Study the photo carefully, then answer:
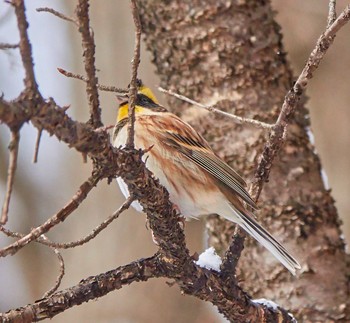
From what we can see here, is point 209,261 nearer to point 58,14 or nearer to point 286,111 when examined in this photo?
point 286,111

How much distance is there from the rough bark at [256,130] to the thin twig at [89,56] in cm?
191

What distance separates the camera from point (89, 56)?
1689 mm

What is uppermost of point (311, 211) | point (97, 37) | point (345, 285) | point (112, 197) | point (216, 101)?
point (97, 37)

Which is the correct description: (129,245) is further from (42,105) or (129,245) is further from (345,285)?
(42,105)

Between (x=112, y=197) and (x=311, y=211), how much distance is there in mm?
3386

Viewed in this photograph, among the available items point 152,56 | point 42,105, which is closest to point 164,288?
point 152,56

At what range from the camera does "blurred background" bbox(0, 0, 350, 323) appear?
6586 millimetres

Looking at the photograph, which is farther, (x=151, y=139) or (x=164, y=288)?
(x=164, y=288)

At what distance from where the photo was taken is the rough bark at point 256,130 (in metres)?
3.53

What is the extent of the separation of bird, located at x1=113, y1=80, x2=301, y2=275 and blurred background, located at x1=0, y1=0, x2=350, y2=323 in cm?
276

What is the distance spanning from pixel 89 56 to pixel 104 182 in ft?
16.8

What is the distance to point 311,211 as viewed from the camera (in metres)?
3.55

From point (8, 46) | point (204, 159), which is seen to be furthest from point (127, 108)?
point (8, 46)

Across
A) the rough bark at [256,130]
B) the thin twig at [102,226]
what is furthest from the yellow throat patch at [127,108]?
the thin twig at [102,226]
